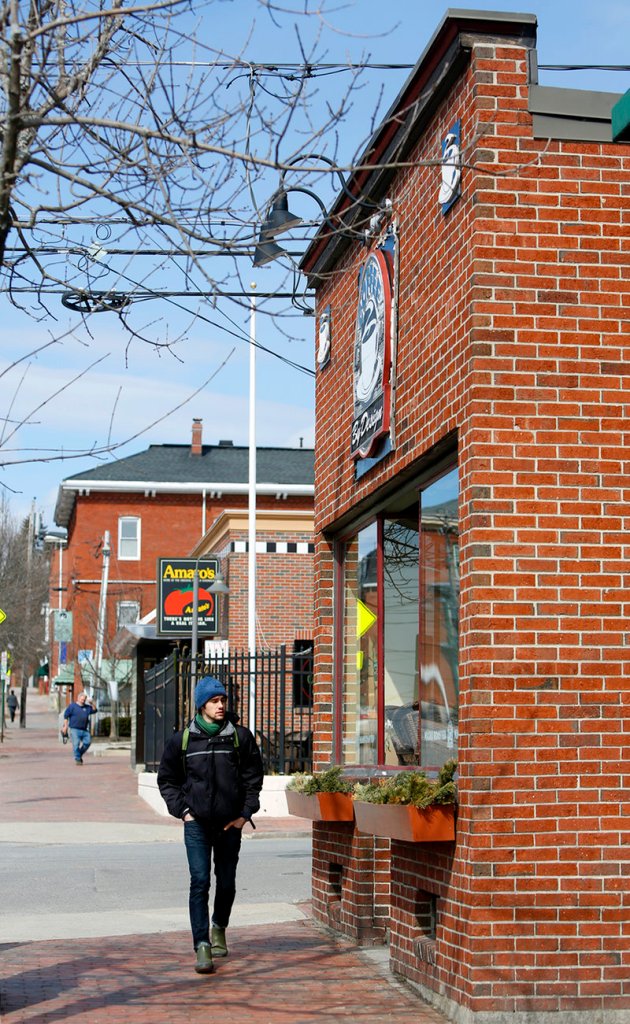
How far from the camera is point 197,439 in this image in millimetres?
63438

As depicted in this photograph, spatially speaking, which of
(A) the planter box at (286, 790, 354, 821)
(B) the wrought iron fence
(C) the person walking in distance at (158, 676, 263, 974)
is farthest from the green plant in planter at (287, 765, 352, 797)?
(B) the wrought iron fence

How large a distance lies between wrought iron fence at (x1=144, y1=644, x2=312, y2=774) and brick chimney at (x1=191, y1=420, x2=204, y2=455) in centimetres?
3431

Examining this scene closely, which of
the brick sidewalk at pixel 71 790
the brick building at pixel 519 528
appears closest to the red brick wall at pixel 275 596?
the brick sidewalk at pixel 71 790

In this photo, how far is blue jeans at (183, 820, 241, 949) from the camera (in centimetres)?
866

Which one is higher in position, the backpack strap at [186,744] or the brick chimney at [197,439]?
the brick chimney at [197,439]

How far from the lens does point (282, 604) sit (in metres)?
31.7

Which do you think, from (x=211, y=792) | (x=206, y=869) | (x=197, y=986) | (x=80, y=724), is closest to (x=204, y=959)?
(x=197, y=986)

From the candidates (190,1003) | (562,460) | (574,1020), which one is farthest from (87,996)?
(562,460)

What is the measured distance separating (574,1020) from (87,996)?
8.86 ft

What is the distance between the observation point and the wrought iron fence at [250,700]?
21.0 meters

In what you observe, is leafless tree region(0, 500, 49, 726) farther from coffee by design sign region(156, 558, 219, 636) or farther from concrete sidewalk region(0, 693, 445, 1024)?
concrete sidewalk region(0, 693, 445, 1024)

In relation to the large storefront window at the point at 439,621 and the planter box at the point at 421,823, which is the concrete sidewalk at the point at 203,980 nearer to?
the planter box at the point at 421,823

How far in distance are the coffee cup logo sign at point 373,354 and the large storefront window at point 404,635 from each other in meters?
0.57

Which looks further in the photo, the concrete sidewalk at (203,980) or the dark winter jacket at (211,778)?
the dark winter jacket at (211,778)
